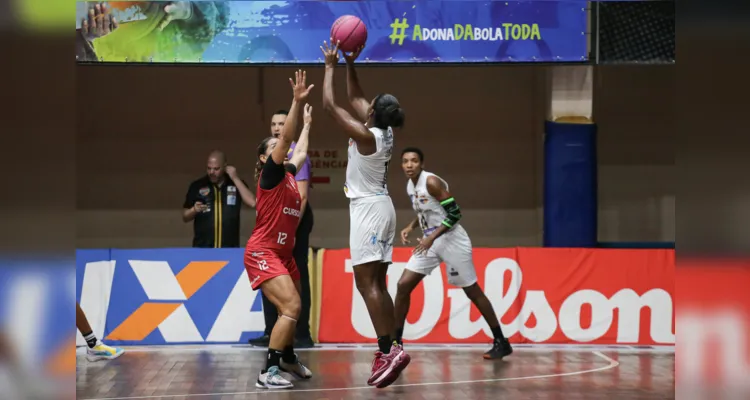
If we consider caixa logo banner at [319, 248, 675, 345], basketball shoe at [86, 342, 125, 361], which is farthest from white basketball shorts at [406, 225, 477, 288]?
basketball shoe at [86, 342, 125, 361]

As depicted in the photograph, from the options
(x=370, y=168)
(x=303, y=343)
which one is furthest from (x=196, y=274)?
(x=370, y=168)

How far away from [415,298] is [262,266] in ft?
11.9

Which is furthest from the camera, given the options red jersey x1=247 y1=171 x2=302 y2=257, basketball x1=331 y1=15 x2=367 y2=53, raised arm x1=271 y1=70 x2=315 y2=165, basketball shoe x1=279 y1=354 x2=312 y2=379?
basketball shoe x1=279 y1=354 x2=312 y2=379

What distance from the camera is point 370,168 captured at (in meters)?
6.88

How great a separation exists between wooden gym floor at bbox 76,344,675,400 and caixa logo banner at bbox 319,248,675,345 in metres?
0.32

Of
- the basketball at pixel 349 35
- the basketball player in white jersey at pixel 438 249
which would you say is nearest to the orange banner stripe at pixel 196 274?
the basketball player in white jersey at pixel 438 249

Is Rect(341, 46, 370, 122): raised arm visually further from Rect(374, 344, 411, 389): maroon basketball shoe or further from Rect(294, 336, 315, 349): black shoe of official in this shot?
Rect(294, 336, 315, 349): black shoe of official

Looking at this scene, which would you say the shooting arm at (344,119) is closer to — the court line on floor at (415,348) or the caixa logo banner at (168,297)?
the court line on floor at (415,348)

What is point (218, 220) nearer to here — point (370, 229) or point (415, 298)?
point (415, 298)

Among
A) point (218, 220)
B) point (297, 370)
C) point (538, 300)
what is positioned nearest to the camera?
point (297, 370)

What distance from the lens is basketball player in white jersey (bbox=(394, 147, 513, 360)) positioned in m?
8.62

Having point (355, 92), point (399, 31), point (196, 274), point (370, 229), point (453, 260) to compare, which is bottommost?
point (196, 274)

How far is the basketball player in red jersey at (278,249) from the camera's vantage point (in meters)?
6.75

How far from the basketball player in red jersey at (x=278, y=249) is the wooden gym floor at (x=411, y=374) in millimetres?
263
